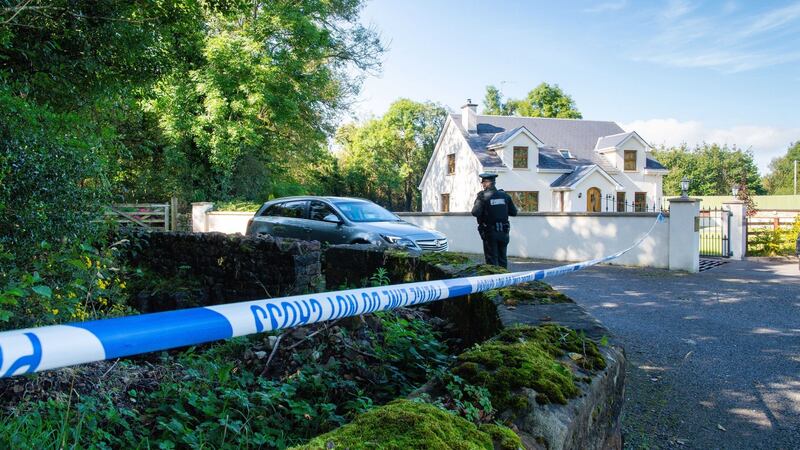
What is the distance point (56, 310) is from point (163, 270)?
5018mm

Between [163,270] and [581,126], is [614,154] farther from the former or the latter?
[163,270]

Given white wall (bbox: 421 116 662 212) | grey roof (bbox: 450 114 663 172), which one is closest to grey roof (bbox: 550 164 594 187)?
white wall (bbox: 421 116 662 212)

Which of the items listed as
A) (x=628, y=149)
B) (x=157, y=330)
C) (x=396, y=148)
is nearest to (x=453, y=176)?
(x=628, y=149)

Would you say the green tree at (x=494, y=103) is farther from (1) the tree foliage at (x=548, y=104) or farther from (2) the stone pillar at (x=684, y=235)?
(2) the stone pillar at (x=684, y=235)

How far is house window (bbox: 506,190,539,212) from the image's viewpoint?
34406 millimetres

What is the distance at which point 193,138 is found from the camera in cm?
2630

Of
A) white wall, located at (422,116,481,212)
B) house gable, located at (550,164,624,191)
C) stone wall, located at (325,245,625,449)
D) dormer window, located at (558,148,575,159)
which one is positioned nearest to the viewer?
stone wall, located at (325,245,625,449)

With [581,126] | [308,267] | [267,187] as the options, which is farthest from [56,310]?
[581,126]

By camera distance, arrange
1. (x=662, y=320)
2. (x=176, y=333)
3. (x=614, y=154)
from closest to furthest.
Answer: (x=176, y=333)
(x=662, y=320)
(x=614, y=154)

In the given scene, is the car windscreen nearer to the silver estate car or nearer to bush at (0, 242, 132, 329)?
the silver estate car

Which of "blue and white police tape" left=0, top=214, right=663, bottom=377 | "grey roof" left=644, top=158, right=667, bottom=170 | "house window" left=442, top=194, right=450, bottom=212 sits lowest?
"blue and white police tape" left=0, top=214, right=663, bottom=377

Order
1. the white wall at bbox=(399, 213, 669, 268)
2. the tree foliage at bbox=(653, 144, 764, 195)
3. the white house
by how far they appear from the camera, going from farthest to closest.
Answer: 1. the tree foliage at bbox=(653, 144, 764, 195)
2. the white house
3. the white wall at bbox=(399, 213, 669, 268)

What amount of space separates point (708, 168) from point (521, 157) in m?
46.5

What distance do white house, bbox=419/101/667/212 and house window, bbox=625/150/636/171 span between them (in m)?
0.07
